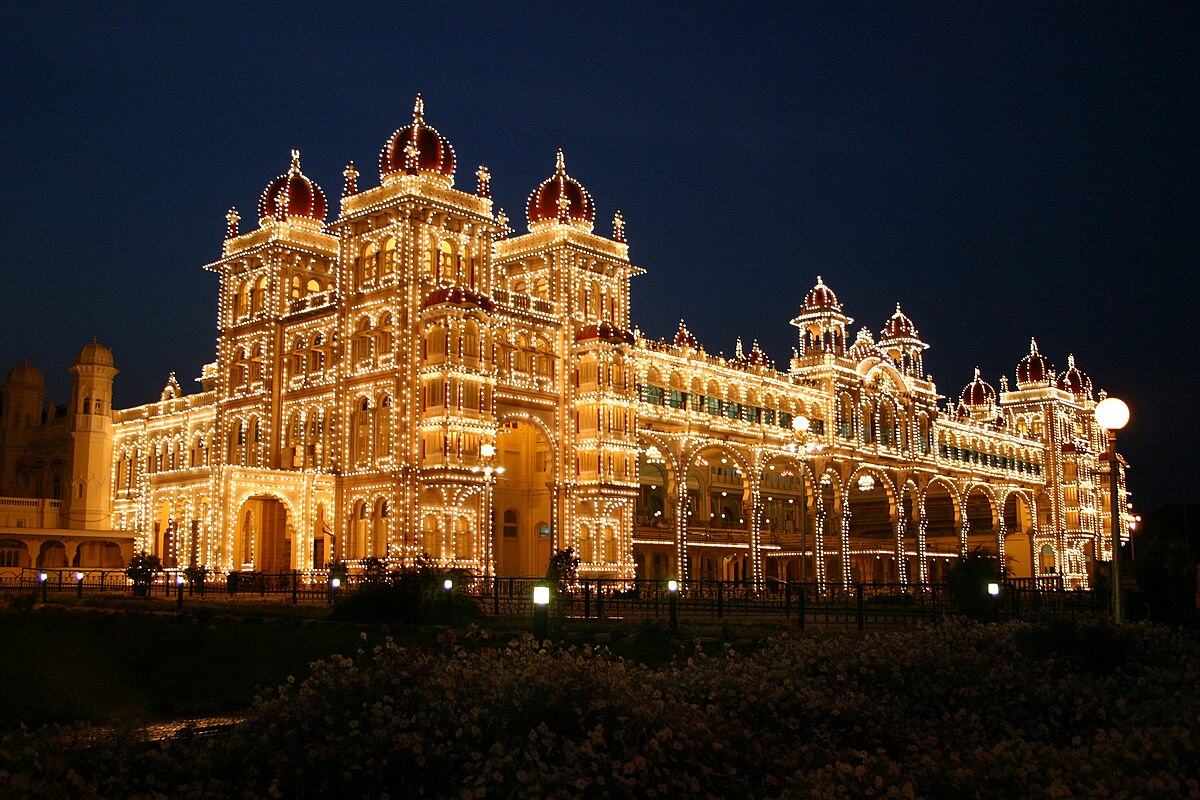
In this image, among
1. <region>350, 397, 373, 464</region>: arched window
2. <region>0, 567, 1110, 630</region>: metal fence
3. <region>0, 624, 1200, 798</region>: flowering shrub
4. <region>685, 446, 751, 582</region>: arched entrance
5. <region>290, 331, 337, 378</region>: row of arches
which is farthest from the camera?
<region>685, 446, 751, 582</region>: arched entrance

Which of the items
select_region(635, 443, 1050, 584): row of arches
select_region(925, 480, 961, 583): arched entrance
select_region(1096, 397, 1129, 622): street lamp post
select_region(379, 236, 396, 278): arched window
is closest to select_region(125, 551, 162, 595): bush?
select_region(379, 236, 396, 278): arched window

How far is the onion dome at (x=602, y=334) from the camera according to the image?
5450 cm

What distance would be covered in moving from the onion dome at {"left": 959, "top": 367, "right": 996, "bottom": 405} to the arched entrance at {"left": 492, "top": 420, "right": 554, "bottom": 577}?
52.5 metres

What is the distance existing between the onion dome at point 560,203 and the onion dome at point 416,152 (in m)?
6.02

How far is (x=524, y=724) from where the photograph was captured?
991 centimetres

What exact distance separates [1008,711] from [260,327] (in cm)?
5101

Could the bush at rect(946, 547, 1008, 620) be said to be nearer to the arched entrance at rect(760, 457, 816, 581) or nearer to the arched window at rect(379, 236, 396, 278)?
the arched window at rect(379, 236, 396, 278)

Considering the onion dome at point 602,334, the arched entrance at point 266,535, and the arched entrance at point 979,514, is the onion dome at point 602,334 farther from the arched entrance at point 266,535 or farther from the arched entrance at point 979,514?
the arched entrance at point 979,514

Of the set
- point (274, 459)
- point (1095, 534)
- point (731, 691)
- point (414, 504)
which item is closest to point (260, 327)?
point (274, 459)

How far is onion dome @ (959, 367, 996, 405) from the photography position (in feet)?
323

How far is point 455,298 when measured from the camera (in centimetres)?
4931

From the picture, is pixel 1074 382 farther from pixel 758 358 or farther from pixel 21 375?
pixel 21 375

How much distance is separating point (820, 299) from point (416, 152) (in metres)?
30.5

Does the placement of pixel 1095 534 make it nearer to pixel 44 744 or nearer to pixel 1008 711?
pixel 1008 711
